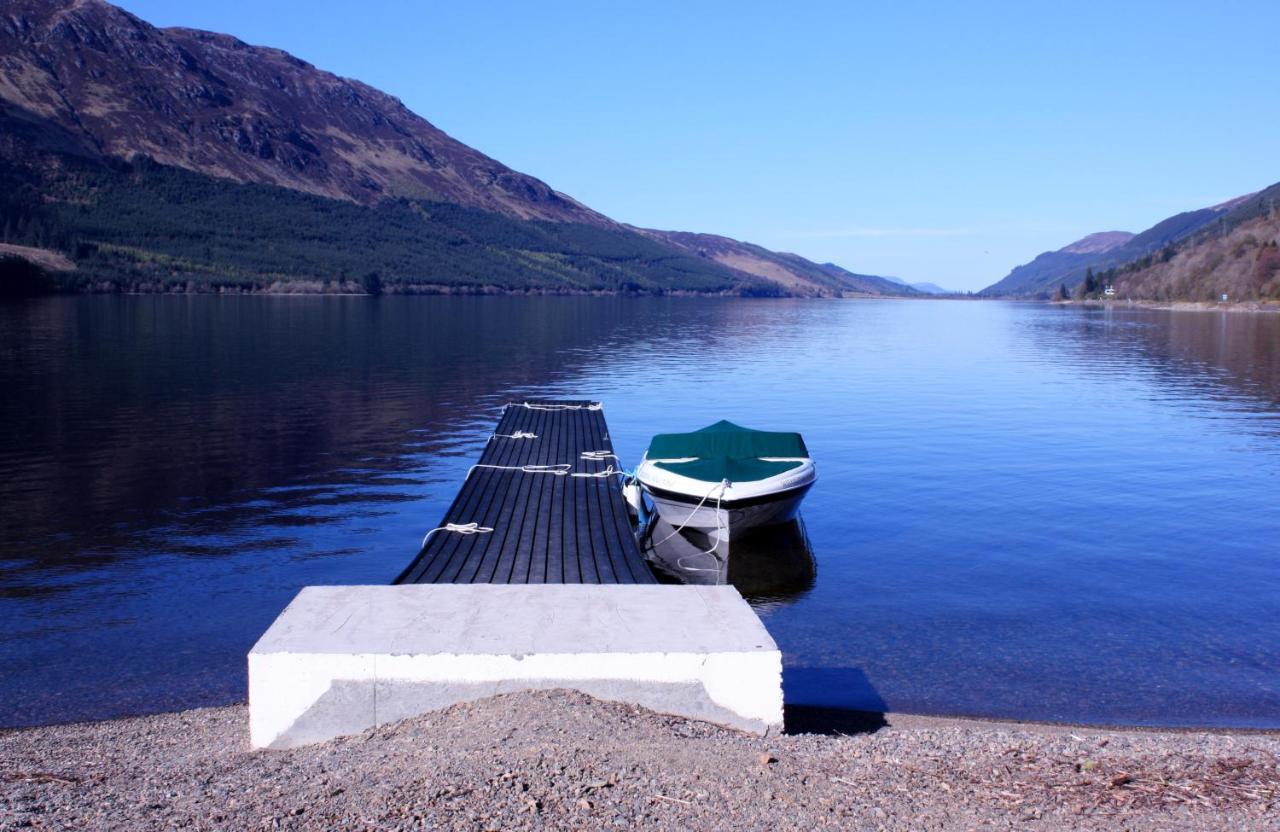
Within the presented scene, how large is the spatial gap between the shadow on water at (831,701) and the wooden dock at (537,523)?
1.94 metres

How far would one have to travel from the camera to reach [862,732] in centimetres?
934

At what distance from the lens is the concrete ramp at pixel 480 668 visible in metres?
7.00

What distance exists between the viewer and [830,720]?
32.4 feet

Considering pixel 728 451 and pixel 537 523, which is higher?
pixel 728 451

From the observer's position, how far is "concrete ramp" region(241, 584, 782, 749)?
7.00m

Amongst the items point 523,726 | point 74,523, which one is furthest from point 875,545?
point 74,523

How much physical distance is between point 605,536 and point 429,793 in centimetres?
767

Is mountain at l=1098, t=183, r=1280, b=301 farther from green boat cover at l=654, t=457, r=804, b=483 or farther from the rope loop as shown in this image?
the rope loop

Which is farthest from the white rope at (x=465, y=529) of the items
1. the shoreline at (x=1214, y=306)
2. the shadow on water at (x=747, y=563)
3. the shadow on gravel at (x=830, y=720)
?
the shoreline at (x=1214, y=306)

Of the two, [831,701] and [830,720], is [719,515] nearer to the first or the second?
[831,701]

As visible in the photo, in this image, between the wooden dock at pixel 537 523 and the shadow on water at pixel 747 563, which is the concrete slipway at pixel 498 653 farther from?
the shadow on water at pixel 747 563

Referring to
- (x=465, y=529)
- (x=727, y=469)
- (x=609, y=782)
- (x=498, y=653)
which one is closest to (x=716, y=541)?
(x=727, y=469)

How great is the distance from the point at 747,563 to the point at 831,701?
19.0 ft

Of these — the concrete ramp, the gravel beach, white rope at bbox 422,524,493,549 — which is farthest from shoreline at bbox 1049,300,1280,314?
the concrete ramp
